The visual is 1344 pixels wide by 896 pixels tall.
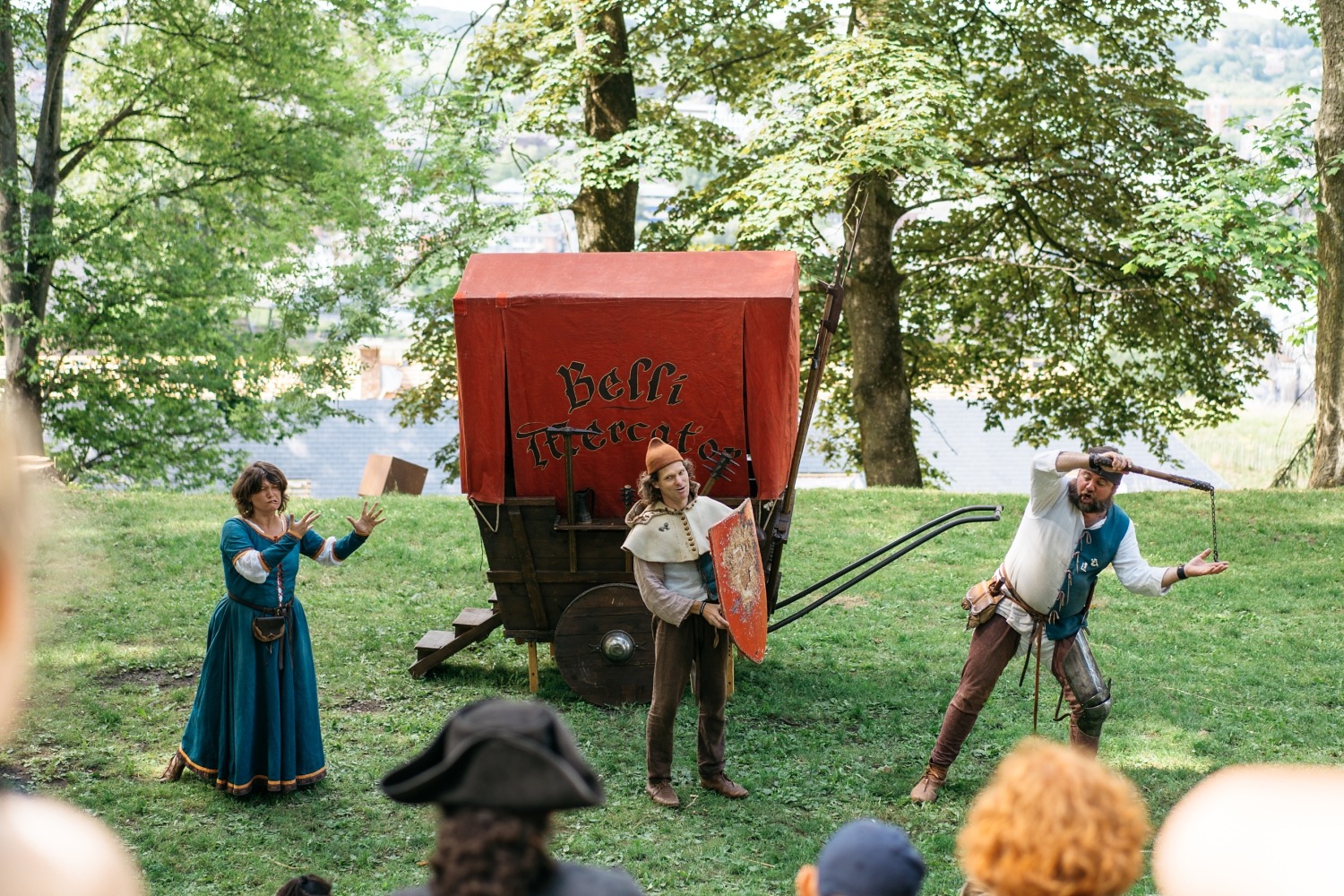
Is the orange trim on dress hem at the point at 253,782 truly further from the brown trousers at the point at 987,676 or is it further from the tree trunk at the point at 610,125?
the tree trunk at the point at 610,125

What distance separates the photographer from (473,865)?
2059mm

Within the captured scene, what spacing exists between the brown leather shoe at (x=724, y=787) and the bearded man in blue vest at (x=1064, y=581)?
4.15 feet

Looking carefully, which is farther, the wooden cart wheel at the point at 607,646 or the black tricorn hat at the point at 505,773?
the wooden cart wheel at the point at 607,646

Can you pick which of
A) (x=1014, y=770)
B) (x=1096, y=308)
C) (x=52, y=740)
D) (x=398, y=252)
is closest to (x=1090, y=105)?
(x=1096, y=308)

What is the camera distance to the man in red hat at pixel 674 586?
5.86m

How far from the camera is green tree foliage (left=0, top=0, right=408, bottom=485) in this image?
16.9 m

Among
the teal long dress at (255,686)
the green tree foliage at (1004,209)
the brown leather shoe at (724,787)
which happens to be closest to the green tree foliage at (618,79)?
the green tree foliage at (1004,209)

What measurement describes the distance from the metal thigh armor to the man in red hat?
1690 millimetres

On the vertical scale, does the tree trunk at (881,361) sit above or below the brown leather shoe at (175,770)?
above

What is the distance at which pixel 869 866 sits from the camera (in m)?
2.41

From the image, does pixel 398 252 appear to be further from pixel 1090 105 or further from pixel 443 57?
pixel 1090 105

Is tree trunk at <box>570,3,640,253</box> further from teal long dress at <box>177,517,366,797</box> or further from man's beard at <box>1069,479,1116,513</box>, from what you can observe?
man's beard at <box>1069,479,1116,513</box>

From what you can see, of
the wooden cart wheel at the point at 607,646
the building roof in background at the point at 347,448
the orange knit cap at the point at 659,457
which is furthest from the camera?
the building roof in background at the point at 347,448

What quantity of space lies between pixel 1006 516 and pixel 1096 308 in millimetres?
6750
